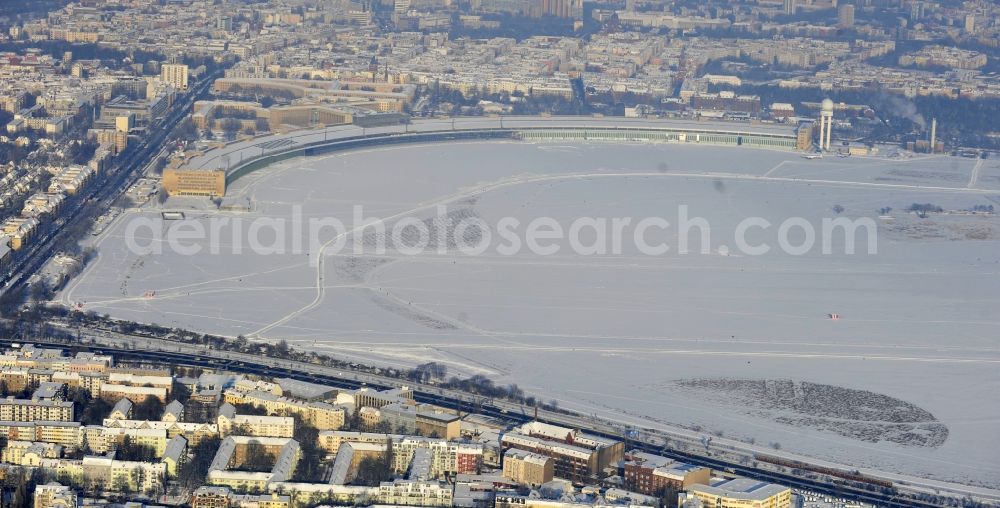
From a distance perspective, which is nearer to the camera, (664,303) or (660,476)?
(660,476)

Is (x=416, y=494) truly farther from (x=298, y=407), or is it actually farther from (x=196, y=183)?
(x=196, y=183)

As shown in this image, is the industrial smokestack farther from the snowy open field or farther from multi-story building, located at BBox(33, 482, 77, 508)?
multi-story building, located at BBox(33, 482, 77, 508)

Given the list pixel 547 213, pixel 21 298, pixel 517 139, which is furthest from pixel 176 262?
pixel 517 139

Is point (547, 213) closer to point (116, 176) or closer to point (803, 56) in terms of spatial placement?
point (116, 176)

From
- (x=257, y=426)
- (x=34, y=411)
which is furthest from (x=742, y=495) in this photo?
(x=34, y=411)

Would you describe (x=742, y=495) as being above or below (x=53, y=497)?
below

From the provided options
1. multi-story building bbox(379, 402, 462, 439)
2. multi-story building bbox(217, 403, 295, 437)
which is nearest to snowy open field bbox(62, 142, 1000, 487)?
multi-story building bbox(379, 402, 462, 439)

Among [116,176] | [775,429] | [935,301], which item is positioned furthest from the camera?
[116,176]

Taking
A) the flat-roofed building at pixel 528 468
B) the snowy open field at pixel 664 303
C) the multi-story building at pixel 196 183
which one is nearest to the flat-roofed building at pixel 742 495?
the flat-roofed building at pixel 528 468

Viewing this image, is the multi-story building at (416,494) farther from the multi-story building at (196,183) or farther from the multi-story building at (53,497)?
the multi-story building at (196,183)
